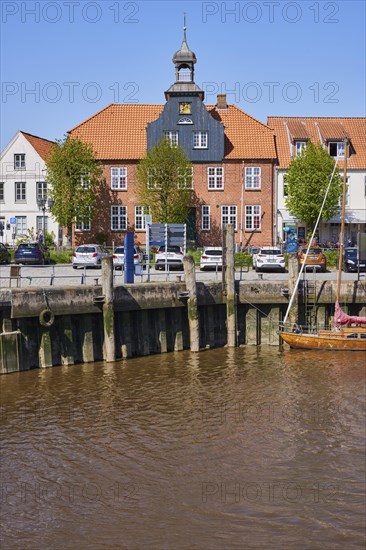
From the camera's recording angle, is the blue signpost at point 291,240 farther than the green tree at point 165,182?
No

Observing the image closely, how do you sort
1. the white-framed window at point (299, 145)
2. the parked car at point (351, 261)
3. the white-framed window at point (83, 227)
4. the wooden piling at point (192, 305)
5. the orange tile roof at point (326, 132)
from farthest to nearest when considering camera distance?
the orange tile roof at point (326, 132)
the white-framed window at point (299, 145)
the white-framed window at point (83, 227)
the parked car at point (351, 261)
the wooden piling at point (192, 305)

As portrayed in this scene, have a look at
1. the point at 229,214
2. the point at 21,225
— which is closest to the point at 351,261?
the point at 229,214

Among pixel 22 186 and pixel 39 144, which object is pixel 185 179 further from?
pixel 39 144

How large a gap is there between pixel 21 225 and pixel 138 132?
12.7m

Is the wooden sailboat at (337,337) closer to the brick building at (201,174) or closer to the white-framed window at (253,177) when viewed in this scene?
the brick building at (201,174)

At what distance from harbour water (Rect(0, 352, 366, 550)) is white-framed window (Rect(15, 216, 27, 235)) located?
38822 millimetres

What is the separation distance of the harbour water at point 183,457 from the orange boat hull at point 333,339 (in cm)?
205

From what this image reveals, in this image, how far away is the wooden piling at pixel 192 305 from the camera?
2764 cm

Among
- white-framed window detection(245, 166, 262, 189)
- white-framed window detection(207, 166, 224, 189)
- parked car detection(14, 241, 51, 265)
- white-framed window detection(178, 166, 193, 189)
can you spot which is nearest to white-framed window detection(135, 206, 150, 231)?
white-framed window detection(178, 166, 193, 189)

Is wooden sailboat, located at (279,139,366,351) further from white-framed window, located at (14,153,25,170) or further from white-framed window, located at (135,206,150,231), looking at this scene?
white-framed window, located at (14,153,25,170)

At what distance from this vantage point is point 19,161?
6294 centimetres

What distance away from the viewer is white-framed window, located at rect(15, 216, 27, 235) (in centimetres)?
6241

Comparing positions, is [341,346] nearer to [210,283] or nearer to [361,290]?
[361,290]

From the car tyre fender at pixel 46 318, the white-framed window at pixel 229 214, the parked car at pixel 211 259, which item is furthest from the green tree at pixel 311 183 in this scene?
the car tyre fender at pixel 46 318
